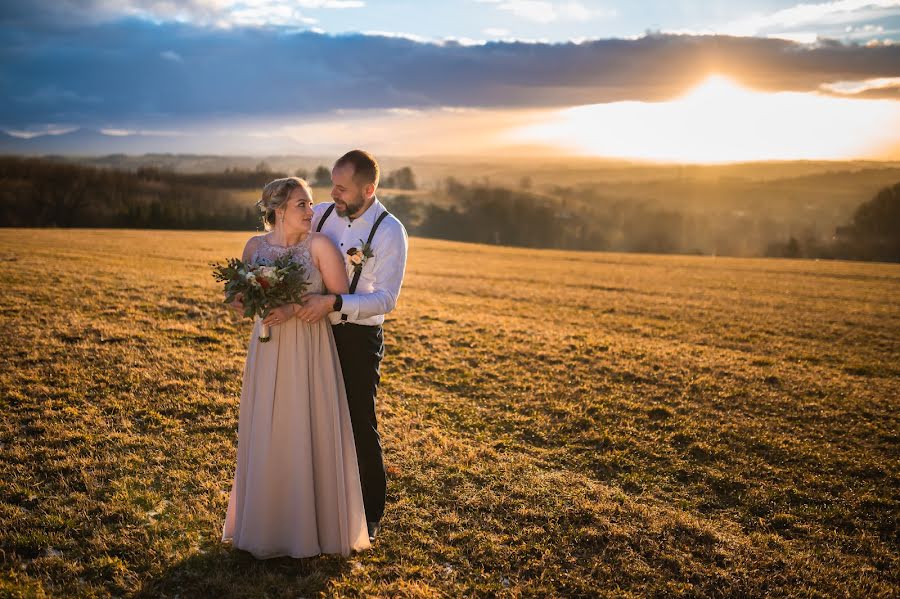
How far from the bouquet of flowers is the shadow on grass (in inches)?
96.3

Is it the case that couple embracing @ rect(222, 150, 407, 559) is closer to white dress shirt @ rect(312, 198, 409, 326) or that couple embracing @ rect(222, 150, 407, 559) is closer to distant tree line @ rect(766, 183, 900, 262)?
white dress shirt @ rect(312, 198, 409, 326)

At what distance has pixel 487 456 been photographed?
27.8 ft

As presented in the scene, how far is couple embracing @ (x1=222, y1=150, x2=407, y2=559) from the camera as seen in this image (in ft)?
16.3

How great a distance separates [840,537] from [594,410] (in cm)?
452

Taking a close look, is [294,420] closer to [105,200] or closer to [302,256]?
[302,256]

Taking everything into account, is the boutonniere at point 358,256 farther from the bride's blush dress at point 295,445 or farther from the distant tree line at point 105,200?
the distant tree line at point 105,200

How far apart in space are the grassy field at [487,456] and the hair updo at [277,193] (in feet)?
11.0

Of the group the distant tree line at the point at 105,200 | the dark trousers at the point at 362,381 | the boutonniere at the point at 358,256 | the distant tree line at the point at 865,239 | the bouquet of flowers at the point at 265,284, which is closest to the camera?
the bouquet of flowers at the point at 265,284

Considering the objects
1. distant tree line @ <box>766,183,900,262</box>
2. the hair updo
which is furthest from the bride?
distant tree line @ <box>766,183,900,262</box>

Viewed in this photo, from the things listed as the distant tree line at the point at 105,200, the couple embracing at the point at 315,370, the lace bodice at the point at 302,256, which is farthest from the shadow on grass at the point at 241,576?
the distant tree line at the point at 105,200

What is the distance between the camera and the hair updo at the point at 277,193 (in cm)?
486

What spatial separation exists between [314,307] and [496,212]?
104623mm

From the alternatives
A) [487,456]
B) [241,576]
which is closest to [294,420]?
[241,576]

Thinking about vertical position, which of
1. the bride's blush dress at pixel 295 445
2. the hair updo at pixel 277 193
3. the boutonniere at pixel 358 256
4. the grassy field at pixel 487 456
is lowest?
the grassy field at pixel 487 456
